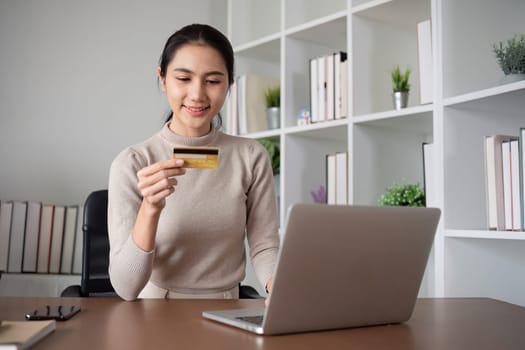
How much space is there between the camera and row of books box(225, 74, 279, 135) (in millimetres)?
2855

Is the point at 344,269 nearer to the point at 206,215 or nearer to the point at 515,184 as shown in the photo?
the point at 206,215

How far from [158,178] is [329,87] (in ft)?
4.67

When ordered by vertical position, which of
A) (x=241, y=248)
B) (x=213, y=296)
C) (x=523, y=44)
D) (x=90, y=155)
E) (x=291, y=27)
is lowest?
(x=213, y=296)

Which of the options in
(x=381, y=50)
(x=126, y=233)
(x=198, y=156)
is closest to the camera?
(x=198, y=156)

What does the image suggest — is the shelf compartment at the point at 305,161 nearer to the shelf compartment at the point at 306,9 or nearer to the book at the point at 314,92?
the book at the point at 314,92

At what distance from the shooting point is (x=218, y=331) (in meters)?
0.91

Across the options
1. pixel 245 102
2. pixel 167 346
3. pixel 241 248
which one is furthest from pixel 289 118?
pixel 167 346

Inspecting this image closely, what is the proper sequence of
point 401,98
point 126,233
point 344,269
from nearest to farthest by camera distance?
1. point 344,269
2. point 126,233
3. point 401,98

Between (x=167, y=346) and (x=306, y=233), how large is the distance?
0.25 meters

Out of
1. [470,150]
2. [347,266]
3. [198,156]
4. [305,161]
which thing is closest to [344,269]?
[347,266]

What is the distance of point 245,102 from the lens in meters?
2.85

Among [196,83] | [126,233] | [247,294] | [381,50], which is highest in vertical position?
[381,50]

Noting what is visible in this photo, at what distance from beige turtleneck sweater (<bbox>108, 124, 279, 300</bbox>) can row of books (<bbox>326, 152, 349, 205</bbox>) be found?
766 mm

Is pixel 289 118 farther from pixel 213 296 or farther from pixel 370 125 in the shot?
pixel 213 296
